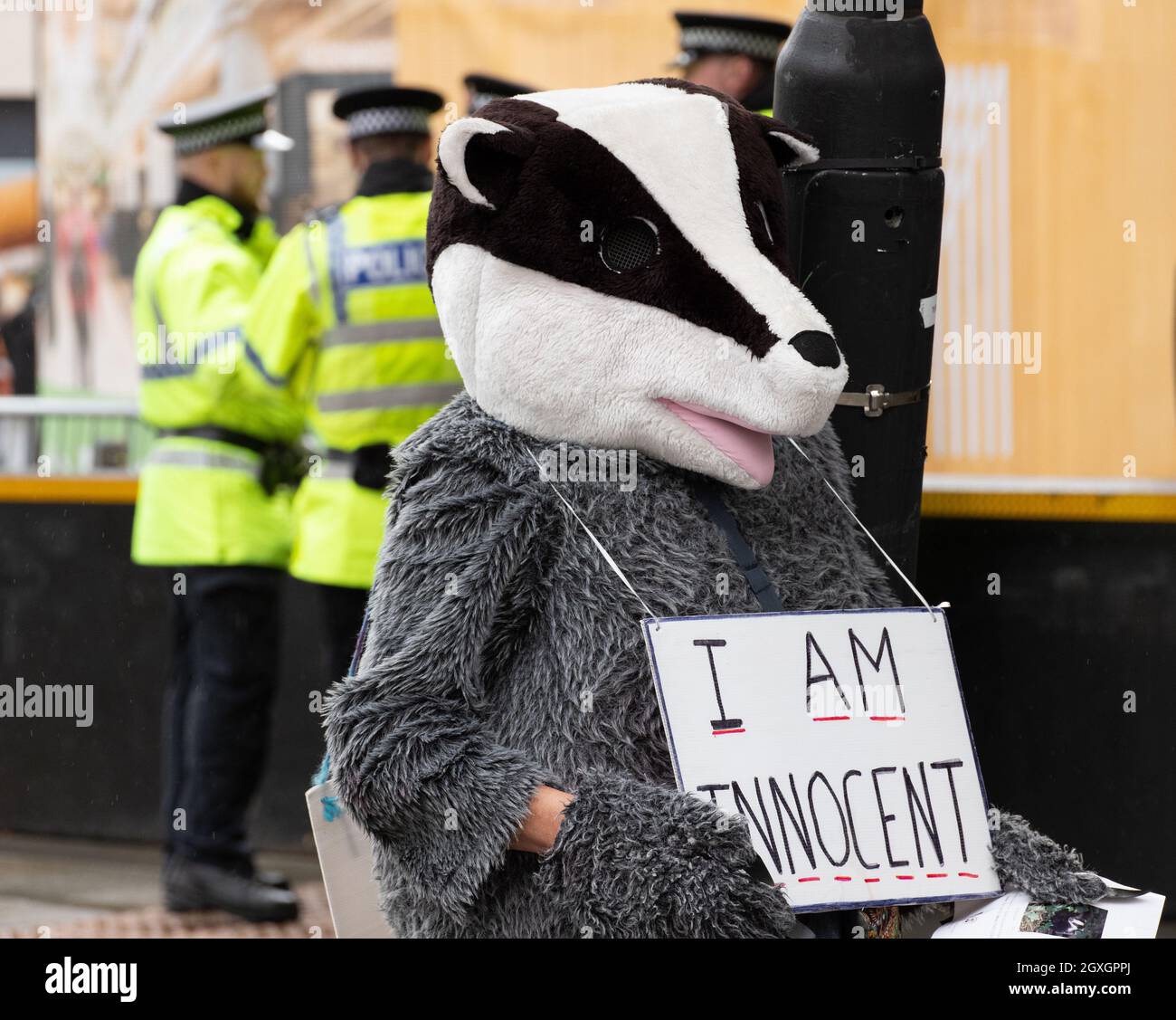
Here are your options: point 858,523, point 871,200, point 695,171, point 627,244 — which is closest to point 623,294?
point 627,244

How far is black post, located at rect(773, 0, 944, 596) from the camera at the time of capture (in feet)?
A: 7.54

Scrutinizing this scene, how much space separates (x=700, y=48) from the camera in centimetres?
438

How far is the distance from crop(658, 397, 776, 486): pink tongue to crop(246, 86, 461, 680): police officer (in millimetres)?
2262

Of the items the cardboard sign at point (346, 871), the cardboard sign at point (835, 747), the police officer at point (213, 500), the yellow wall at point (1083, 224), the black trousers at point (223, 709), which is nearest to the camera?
the cardboard sign at point (835, 747)

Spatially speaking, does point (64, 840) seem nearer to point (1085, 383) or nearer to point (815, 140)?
point (1085, 383)

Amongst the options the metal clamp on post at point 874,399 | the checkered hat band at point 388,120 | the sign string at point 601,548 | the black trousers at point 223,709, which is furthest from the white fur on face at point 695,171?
the black trousers at point 223,709

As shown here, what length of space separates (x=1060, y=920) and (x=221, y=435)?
3.31m

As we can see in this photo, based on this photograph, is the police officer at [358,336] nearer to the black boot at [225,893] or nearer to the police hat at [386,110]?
the police hat at [386,110]

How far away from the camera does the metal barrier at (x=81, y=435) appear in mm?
5617

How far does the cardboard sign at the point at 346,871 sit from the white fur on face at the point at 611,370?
701 mm

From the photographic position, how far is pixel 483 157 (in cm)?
212

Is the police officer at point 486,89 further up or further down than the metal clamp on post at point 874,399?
further up
